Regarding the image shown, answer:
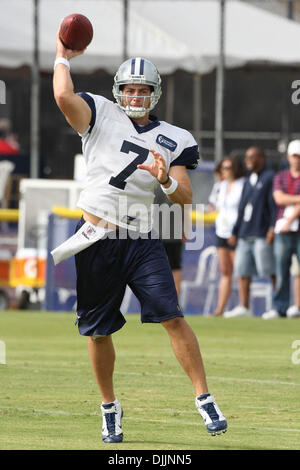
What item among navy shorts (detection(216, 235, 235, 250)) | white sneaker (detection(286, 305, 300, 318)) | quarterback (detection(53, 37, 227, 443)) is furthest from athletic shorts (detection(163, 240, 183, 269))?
quarterback (detection(53, 37, 227, 443))

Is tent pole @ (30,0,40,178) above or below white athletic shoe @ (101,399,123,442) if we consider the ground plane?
above

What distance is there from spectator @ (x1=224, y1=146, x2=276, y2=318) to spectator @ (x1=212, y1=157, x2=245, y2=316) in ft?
0.34

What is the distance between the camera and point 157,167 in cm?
678

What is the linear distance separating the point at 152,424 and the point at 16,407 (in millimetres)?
1117

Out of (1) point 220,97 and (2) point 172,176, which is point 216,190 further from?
(2) point 172,176

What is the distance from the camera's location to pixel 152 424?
7375 mm

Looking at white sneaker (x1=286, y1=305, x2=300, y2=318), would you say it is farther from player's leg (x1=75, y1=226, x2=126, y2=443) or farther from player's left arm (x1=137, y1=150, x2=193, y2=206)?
player's leg (x1=75, y1=226, x2=126, y2=443)

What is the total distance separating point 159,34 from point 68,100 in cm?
1499

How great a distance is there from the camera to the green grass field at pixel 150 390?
683 cm

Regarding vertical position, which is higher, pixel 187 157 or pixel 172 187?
pixel 187 157

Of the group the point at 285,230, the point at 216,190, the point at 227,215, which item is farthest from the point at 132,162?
the point at 216,190

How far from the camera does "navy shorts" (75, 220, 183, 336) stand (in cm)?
693

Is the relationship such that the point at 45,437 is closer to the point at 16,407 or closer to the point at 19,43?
the point at 16,407

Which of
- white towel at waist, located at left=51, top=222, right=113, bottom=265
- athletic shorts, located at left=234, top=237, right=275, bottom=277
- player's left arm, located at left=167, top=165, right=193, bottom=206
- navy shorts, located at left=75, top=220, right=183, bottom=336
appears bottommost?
athletic shorts, located at left=234, top=237, right=275, bottom=277
